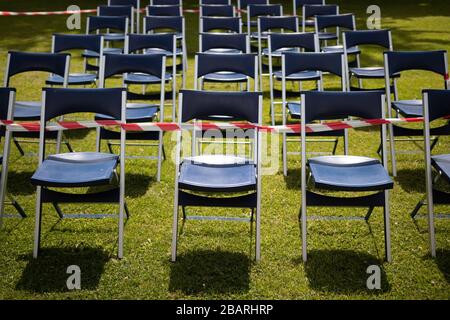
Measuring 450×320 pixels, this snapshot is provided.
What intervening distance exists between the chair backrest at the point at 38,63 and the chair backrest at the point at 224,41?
2.00 metres

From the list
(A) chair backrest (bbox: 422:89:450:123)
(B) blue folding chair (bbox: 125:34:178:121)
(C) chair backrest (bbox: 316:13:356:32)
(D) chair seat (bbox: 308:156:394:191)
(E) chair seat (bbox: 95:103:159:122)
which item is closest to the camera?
(D) chair seat (bbox: 308:156:394:191)

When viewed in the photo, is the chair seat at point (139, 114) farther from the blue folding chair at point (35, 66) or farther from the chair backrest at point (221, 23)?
the chair backrest at point (221, 23)

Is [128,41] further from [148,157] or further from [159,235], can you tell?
[159,235]

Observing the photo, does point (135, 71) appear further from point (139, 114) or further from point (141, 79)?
point (141, 79)

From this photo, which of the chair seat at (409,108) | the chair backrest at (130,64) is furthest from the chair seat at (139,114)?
the chair seat at (409,108)

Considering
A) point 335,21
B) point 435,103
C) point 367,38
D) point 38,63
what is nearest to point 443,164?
point 435,103

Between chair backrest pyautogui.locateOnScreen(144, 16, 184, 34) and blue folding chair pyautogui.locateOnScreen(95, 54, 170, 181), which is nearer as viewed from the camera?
blue folding chair pyautogui.locateOnScreen(95, 54, 170, 181)

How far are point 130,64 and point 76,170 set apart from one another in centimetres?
171

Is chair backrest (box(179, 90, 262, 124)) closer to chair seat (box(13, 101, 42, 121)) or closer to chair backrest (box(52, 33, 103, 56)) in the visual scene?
chair seat (box(13, 101, 42, 121))

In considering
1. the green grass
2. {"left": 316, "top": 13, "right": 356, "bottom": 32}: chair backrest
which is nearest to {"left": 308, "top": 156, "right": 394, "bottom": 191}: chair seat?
the green grass

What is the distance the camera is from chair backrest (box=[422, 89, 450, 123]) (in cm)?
445

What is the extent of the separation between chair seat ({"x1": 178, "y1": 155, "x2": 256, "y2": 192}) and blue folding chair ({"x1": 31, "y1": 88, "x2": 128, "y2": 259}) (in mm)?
533

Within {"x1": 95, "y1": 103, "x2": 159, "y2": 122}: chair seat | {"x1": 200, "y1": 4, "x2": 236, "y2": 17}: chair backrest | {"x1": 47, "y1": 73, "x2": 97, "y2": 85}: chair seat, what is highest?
{"x1": 200, "y1": 4, "x2": 236, "y2": 17}: chair backrest

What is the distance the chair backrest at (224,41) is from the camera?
6.99 m
